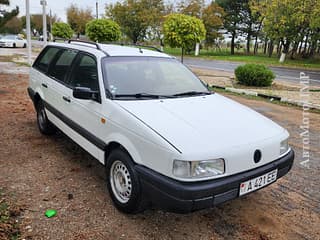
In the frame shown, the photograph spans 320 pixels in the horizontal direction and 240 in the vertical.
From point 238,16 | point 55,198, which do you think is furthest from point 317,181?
point 238,16

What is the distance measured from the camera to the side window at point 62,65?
13.2ft

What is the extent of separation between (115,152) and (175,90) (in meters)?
1.09

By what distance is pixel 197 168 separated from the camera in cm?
230

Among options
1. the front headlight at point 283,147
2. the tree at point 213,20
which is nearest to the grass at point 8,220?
the front headlight at point 283,147

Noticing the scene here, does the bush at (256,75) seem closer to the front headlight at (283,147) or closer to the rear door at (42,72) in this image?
the rear door at (42,72)

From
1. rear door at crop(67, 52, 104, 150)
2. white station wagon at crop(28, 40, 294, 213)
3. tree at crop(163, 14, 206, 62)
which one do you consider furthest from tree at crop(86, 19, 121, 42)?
rear door at crop(67, 52, 104, 150)

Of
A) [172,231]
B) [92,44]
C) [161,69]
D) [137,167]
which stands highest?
[92,44]

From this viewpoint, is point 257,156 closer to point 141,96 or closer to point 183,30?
point 141,96

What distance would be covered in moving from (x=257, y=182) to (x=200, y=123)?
74cm

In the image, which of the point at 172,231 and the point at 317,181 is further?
the point at 317,181

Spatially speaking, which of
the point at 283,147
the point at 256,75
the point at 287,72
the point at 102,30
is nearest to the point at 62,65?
the point at 283,147

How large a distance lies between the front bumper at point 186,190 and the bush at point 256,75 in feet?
33.1

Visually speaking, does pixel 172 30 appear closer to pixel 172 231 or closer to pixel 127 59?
pixel 127 59

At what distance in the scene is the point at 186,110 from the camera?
2926 millimetres
